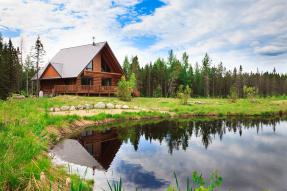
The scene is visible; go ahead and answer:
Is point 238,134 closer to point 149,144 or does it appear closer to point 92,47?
point 149,144

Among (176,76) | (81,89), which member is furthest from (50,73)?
(176,76)

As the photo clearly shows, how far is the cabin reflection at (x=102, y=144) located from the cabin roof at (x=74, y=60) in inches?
717

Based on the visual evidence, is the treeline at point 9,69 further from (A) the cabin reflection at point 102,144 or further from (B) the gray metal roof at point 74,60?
(A) the cabin reflection at point 102,144

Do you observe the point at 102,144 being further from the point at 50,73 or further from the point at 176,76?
the point at 176,76

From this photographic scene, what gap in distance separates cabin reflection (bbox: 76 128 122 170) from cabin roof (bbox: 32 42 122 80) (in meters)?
18.2

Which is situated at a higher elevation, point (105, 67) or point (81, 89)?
point (105, 67)

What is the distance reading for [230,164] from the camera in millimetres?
9680

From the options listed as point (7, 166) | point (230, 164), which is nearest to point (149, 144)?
point (230, 164)

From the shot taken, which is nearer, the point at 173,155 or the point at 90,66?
the point at 173,155

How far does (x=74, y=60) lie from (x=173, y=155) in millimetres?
27583

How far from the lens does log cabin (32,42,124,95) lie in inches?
1298

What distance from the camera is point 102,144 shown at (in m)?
12.8

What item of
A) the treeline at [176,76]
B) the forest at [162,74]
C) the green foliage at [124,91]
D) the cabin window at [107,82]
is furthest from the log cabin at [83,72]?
the treeline at [176,76]

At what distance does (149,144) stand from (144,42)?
101ft
